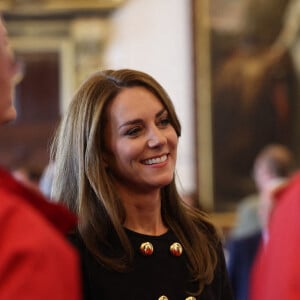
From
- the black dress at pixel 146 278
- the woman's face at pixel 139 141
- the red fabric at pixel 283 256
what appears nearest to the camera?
the red fabric at pixel 283 256

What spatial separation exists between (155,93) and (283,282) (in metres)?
0.76

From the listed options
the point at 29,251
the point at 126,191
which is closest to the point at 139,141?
the point at 126,191

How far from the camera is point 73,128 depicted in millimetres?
2732

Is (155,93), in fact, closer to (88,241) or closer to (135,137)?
(135,137)

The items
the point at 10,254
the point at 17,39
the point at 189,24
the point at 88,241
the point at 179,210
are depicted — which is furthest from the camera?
the point at 17,39

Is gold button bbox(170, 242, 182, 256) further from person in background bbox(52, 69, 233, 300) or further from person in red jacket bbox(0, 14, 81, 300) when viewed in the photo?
person in red jacket bbox(0, 14, 81, 300)

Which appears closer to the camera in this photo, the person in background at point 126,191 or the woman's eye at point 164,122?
the person in background at point 126,191

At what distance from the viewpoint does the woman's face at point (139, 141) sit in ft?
8.66

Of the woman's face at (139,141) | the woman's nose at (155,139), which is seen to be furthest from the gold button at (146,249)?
the woman's nose at (155,139)

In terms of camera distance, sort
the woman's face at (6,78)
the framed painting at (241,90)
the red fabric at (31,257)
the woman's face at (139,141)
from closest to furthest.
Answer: the red fabric at (31,257), the woman's face at (6,78), the woman's face at (139,141), the framed painting at (241,90)

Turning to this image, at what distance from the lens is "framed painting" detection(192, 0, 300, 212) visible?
9.85 m

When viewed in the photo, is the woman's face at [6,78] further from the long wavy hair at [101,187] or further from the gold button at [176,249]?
the gold button at [176,249]

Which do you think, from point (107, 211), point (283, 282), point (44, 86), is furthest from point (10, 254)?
point (44, 86)

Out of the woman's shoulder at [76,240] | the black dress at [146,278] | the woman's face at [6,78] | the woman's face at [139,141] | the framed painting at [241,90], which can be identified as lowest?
the framed painting at [241,90]
